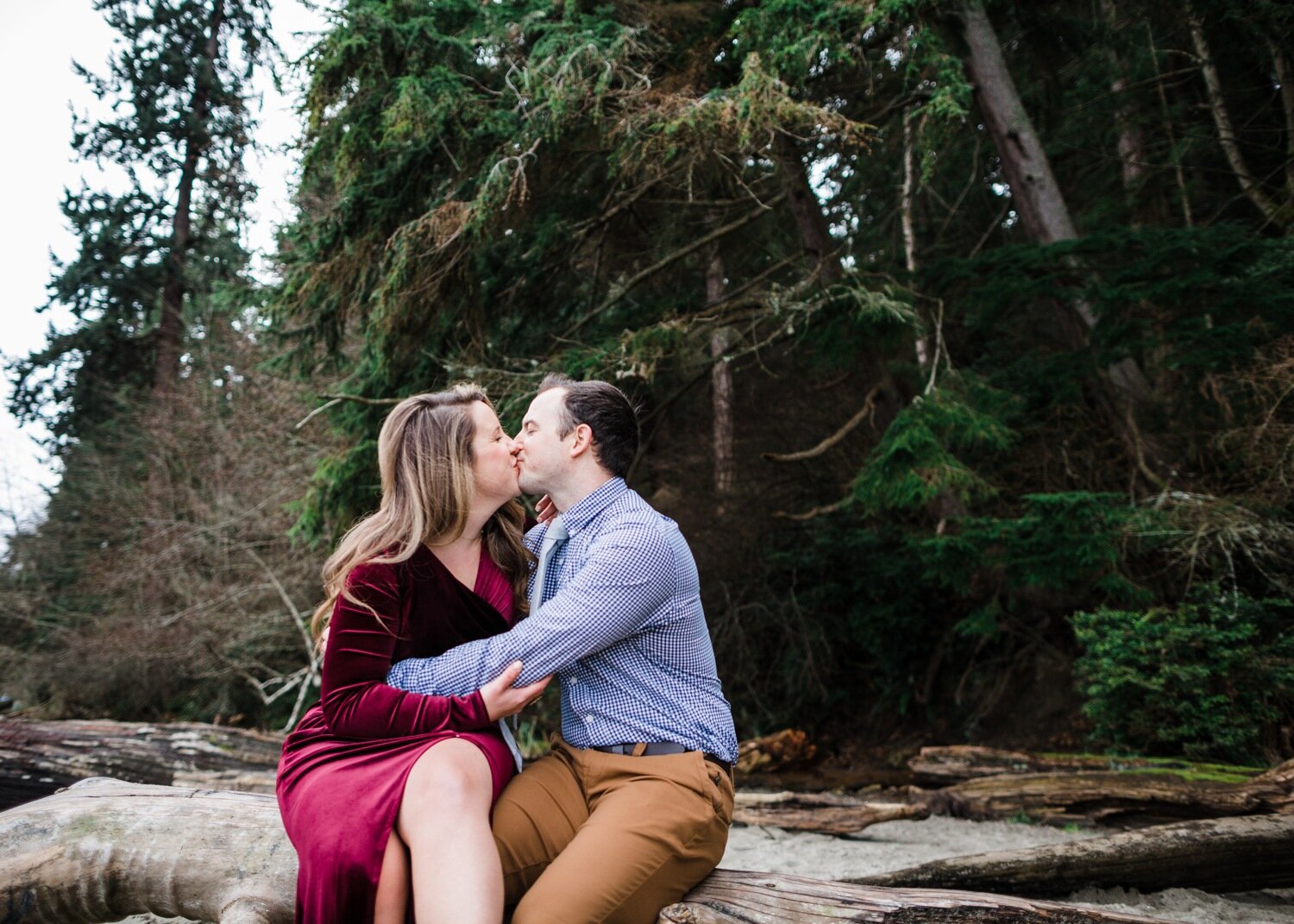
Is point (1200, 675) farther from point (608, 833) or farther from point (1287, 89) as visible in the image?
point (1287, 89)

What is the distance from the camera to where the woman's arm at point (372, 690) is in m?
2.25

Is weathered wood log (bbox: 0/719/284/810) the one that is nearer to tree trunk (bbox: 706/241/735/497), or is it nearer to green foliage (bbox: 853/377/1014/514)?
green foliage (bbox: 853/377/1014/514)

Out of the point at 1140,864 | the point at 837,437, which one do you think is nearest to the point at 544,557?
the point at 1140,864

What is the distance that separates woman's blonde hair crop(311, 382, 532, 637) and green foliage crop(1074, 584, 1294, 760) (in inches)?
211

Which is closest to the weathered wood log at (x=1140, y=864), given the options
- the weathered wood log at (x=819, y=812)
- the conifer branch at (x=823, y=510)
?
the weathered wood log at (x=819, y=812)

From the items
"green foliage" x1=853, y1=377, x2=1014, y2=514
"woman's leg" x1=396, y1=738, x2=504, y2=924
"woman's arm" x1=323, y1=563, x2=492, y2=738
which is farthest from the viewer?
"green foliage" x1=853, y1=377, x2=1014, y2=514

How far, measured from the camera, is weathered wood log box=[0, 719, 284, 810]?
16.6 ft

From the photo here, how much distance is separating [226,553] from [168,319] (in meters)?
7.22

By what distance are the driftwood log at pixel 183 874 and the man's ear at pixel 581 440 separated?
122 cm

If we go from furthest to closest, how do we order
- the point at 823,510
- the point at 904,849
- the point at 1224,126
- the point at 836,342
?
the point at 1224,126
the point at 823,510
the point at 836,342
the point at 904,849

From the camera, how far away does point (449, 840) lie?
6.72 feet

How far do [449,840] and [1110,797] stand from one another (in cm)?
438

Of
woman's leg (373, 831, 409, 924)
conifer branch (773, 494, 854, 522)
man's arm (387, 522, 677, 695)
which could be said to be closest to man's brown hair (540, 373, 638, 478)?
man's arm (387, 522, 677, 695)

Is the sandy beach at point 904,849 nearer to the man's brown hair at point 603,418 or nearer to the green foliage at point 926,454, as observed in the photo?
the green foliage at point 926,454
